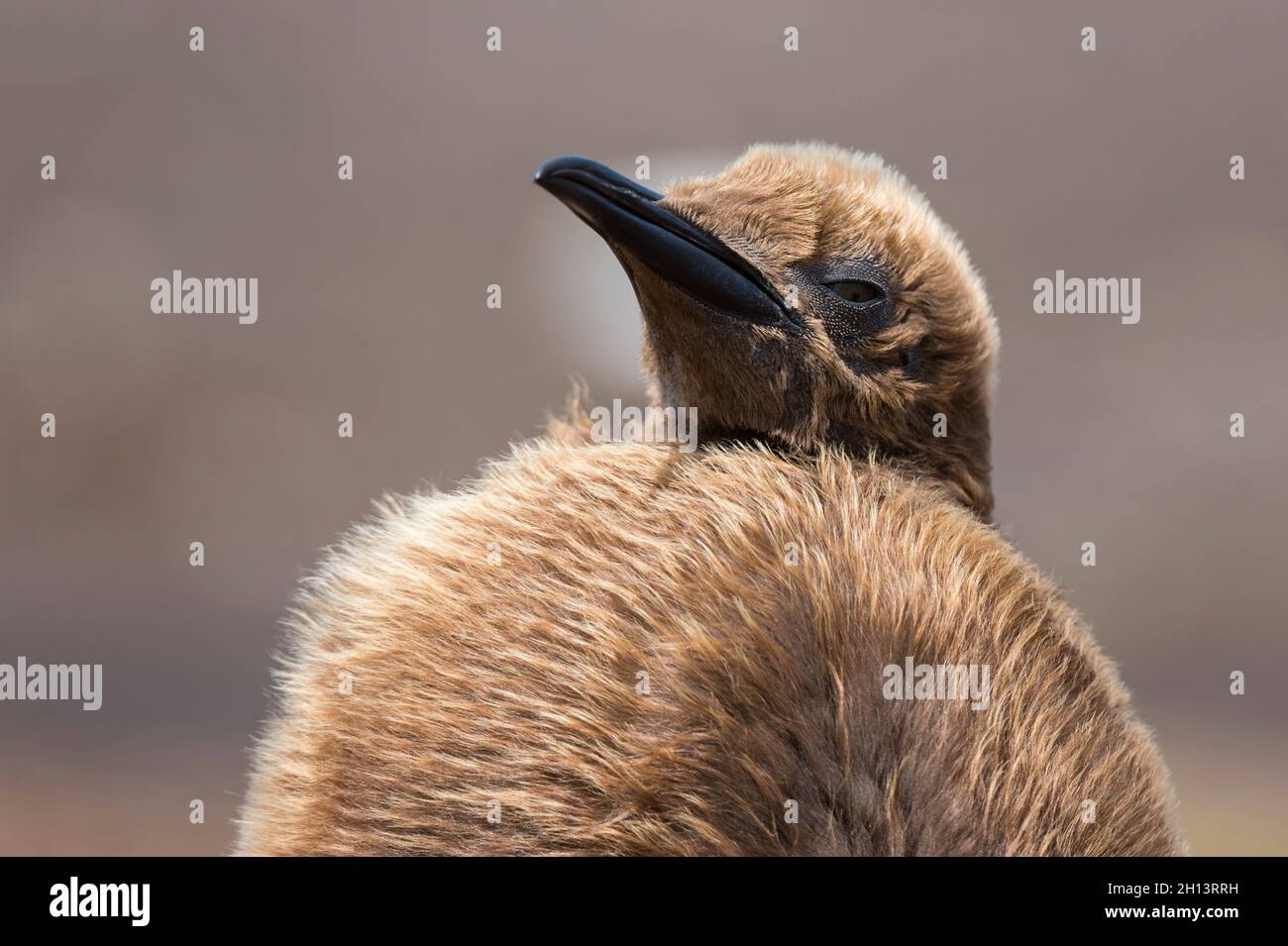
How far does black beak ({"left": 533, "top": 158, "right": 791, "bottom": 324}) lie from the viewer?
0.49 metres

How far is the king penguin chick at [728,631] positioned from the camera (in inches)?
16.2

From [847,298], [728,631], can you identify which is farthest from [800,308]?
[728,631]

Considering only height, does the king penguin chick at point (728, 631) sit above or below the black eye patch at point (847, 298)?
below

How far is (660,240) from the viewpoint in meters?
0.51

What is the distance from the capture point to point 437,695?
438mm

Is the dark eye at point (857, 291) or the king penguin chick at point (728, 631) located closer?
the king penguin chick at point (728, 631)

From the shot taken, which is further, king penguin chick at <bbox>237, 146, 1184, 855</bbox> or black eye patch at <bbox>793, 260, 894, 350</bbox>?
black eye patch at <bbox>793, 260, 894, 350</bbox>

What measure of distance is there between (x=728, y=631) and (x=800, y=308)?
18cm

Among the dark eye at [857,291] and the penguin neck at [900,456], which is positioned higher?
the dark eye at [857,291]

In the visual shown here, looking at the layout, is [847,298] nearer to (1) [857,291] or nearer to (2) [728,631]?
(1) [857,291]

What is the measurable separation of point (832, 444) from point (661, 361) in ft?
0.29

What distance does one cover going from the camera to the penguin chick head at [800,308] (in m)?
0.52
